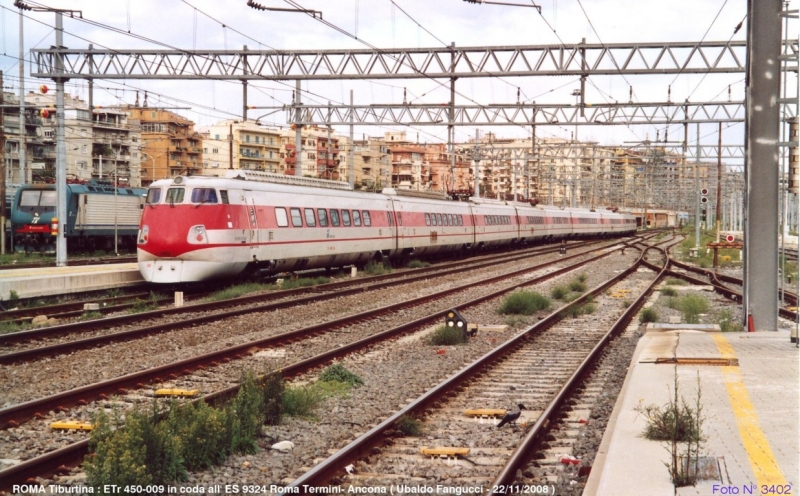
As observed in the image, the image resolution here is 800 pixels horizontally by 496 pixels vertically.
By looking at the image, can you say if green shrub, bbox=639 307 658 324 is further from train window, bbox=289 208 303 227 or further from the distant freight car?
the distant freight car

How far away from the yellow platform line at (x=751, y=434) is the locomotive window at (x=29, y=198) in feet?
121

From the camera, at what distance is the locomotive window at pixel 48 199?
4047cm

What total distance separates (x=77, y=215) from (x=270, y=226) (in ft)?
65.8

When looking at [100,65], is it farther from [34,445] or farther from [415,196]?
[34,445]

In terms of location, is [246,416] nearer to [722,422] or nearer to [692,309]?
[722,422]

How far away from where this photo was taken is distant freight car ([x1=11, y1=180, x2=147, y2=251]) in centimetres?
3975

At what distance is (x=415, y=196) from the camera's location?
36.8 m

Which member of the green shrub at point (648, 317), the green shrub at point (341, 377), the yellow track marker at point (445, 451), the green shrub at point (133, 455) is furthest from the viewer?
the green shrub at point (648, 317)

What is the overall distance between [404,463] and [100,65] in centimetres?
2354

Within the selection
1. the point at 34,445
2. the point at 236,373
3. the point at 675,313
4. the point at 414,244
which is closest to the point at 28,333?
the point at 236,373

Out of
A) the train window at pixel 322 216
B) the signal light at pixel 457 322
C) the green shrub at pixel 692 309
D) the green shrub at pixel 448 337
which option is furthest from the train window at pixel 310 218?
the green shrub at pixel 448 337

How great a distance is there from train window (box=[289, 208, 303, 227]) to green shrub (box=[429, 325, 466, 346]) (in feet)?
34.6

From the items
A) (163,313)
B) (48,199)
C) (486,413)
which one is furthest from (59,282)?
(48,199)

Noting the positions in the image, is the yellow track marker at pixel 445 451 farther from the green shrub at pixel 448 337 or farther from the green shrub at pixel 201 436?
the green shrub at pixel 448 337
